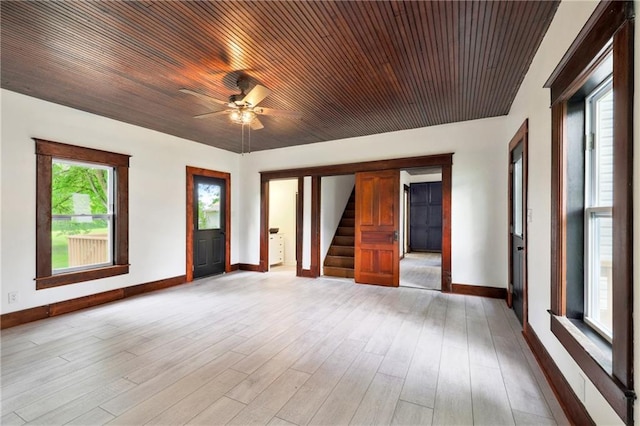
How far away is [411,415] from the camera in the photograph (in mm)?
1810

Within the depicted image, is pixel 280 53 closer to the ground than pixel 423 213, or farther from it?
farther from it

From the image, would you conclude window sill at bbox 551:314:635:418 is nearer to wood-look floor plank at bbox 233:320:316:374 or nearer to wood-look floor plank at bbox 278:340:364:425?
wood-look floor plank at bbox 278:340:364:425

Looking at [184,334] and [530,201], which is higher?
[530,201]

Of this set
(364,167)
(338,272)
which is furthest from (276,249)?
(364,167)

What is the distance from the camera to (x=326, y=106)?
156 inches

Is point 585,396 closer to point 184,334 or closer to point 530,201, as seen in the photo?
point 530,201

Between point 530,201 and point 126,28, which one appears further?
point 530,201

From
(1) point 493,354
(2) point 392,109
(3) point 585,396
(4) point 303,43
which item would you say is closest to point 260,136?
(2) point 392,109

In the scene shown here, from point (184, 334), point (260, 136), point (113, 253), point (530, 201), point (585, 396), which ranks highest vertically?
point (260, 136)

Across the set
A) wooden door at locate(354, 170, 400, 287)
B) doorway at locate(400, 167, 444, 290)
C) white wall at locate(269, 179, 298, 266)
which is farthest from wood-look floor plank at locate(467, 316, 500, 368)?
doorway at locate(400, 167, 444, 290)

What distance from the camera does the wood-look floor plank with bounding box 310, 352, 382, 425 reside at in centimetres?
180

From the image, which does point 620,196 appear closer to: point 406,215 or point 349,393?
point 349,393

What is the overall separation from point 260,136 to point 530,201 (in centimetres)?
429

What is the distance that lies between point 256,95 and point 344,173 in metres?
2.80
